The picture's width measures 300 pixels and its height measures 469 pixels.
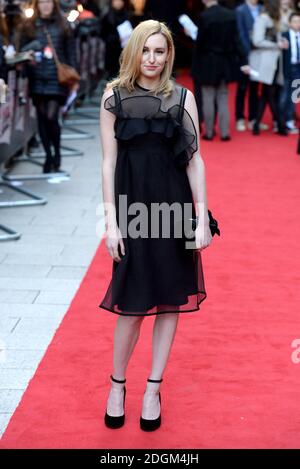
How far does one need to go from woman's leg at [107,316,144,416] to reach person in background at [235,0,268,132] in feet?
28.5

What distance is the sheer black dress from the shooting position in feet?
13.9

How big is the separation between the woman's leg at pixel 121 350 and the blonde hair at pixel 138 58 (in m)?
1.08

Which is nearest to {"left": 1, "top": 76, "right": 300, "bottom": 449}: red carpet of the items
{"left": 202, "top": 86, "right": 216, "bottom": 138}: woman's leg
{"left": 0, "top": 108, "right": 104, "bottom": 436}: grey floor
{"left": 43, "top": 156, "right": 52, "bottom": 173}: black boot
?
{"left": 0, "top": 108, "right": 104, "bottom": 436}: grey floor

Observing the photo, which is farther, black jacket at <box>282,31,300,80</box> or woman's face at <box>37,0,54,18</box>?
black jacket at <box>282,31,300,80</box>

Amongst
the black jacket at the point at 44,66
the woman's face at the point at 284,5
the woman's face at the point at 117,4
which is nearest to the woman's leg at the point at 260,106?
the woman's face at the point at 284,5

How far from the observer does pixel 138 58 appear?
420cm

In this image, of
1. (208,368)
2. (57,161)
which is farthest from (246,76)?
(208,368)

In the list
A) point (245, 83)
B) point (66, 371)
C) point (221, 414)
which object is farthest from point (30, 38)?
point (221, 414)

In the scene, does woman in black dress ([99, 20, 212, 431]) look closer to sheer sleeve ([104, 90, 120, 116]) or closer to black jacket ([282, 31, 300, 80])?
sheer sleeve ([104, 90, 120, 116])

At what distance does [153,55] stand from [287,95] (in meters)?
8.94

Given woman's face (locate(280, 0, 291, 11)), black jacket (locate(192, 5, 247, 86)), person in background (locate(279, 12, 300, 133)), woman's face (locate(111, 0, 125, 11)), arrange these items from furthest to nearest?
woman's face (locate(111, 0, 125, 11)) → woman's face (locate(280, 0, 291, 11)) → person in background (locate(279, 12, 300, 133)) → black jacket (locate(192, 5, 247, 86))

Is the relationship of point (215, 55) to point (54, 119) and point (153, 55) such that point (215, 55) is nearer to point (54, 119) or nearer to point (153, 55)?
point (54, 119)

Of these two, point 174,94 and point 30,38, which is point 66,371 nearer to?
point 174,94

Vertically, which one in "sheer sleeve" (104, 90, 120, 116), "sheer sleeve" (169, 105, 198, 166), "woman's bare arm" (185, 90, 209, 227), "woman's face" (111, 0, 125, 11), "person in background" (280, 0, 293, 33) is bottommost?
"woman's face" (111, 0, 125, 11)
